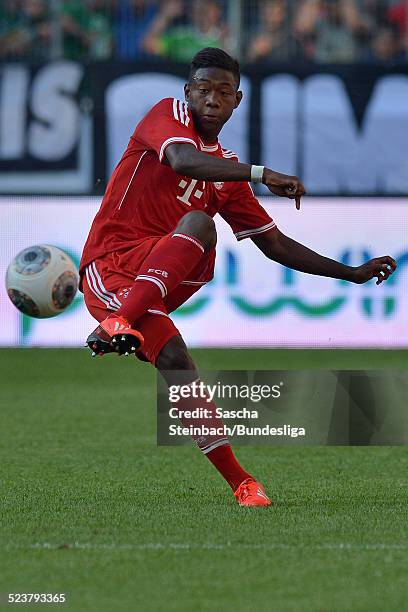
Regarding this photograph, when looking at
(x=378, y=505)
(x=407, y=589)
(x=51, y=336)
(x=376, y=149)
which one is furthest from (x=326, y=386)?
(x=376, y=149)

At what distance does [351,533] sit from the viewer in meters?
5.44

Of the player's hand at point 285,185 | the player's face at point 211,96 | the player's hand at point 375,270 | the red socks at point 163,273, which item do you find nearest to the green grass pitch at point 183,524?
the red socks at point 163,273

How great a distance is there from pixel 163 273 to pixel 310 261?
108 cm

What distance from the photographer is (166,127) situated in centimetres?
612

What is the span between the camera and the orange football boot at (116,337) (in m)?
5.82

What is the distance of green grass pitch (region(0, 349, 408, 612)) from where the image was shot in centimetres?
443

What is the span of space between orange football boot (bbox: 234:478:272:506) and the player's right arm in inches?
52.2

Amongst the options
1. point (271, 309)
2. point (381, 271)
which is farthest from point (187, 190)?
point (271, 309)

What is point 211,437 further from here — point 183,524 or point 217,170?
point 217,170

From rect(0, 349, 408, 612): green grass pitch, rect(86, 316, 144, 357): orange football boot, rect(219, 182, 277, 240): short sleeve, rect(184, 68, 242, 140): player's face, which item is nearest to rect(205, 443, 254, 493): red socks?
rect(0, 349, 408, 612): green grass pitch

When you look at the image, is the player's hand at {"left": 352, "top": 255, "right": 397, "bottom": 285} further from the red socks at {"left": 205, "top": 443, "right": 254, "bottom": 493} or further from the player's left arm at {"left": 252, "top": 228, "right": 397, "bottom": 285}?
the red socks at {"left": 205, "top": 443, "right": 254, "bottom": 493}

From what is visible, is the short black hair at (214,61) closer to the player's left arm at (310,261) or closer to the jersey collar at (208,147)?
the jersey collar at (208,147)

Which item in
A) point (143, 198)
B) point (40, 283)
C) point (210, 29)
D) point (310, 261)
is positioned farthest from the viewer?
point (210, 29)

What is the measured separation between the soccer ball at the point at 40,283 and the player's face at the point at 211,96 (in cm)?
145
